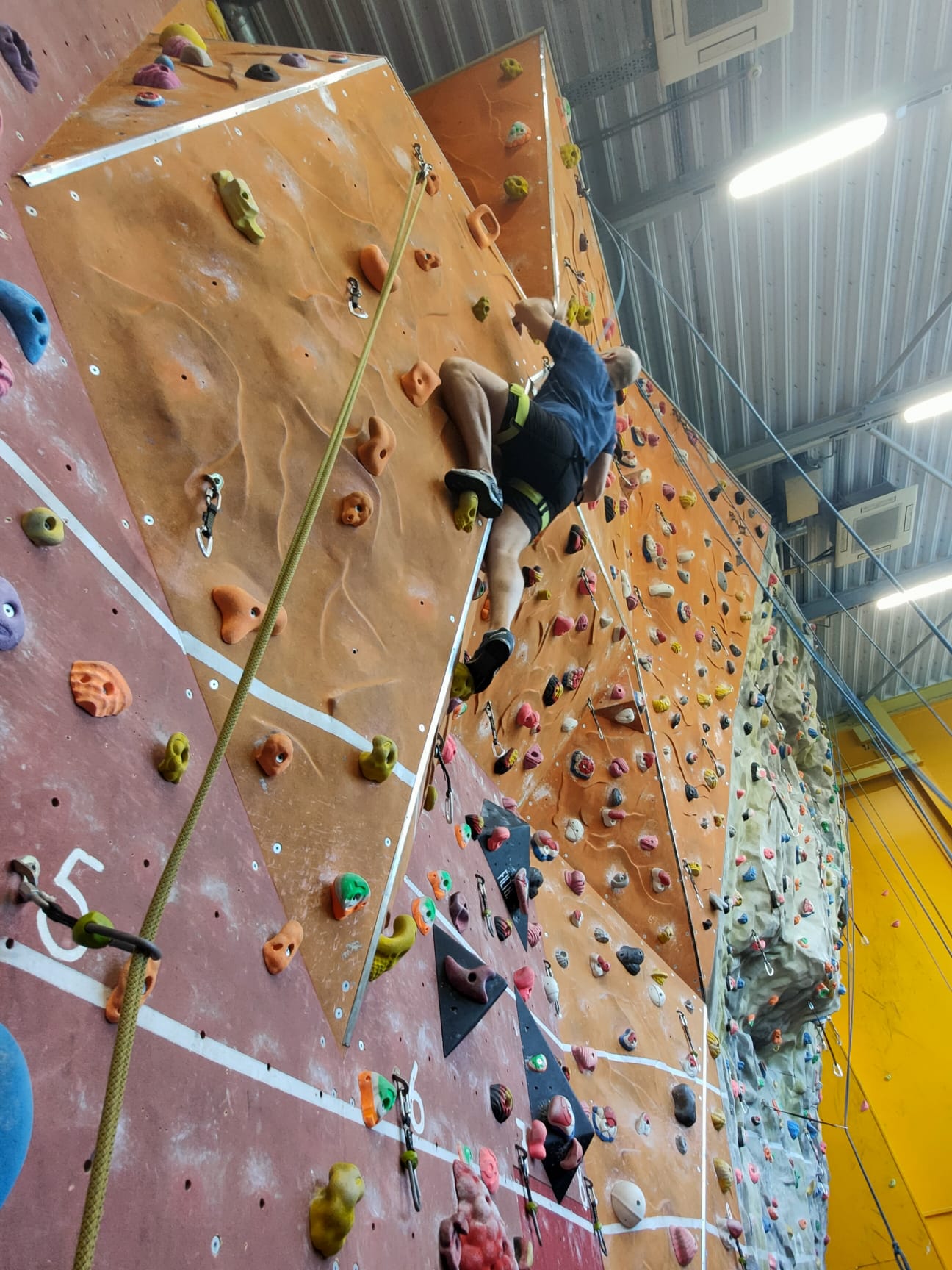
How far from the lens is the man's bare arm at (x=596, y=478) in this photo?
3068mm

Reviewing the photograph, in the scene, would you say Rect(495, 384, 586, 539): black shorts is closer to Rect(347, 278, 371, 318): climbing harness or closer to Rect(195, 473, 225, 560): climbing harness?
Rect(347, 278, 371, 318): climbing harness

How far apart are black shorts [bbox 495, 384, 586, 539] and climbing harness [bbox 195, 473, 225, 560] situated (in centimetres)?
124

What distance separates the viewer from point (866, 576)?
8508 millimetres

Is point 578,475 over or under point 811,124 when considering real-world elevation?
under

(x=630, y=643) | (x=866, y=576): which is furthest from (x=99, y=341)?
(x=866, y=576)

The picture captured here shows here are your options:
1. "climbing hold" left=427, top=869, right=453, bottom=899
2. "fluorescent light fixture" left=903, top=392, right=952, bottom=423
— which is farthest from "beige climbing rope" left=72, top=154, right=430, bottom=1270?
"fluorescent light fixture" left=903, top=392, right=952, bottom=423

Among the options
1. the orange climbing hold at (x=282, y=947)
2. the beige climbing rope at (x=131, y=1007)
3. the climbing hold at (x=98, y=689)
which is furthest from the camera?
the orange climbing hold at (x=282, y=947)

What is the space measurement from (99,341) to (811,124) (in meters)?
5.03

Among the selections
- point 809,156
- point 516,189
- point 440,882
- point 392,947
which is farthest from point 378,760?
point 809,156

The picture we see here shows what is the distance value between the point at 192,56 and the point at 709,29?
3.27 m

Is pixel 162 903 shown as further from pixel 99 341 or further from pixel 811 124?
pixel 811 124

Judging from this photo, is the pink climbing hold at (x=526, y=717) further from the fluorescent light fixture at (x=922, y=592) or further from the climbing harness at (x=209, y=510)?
the fluorescent light fixture at (x=922, y=592)

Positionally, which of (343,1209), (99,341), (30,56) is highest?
(30,56)

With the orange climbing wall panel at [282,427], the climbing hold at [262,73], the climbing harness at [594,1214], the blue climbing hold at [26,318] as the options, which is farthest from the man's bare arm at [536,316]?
the climbing harness at [594,1214]
